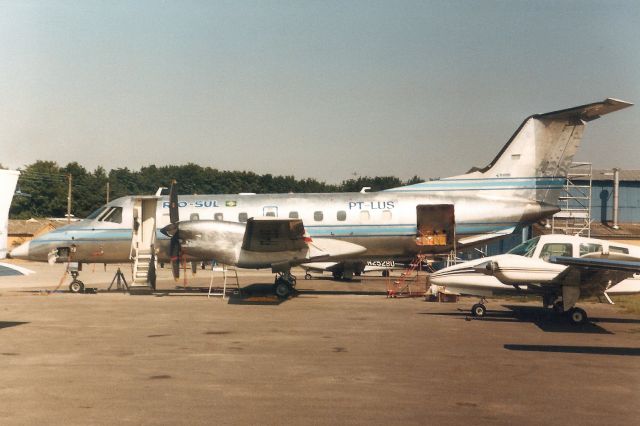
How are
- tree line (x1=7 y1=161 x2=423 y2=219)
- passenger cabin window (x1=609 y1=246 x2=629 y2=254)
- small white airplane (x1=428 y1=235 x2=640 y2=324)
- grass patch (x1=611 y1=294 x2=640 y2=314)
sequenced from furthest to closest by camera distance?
tree line (x1=7 y1=161 x2=423 y2=219), grass patch (x1=611 y1=294 x2=640 y2=314), passenger cabin window (x1=609 y1=246 x2=629 y2=254), small white airplane (x1=428 y1=235 x2=640 y2=324)

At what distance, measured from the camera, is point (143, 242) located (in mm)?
24609

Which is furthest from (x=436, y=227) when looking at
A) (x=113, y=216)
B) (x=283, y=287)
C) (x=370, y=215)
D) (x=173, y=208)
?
(x=113, y=216)

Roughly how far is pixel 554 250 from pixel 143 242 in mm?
15421

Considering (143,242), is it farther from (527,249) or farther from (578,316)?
(578,316)

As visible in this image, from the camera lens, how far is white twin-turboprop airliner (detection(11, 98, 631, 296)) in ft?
75.8

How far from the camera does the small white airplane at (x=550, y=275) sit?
53.1 feet

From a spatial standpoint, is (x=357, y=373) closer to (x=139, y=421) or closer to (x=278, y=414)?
(x=278, y=414)

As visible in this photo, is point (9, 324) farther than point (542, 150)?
No

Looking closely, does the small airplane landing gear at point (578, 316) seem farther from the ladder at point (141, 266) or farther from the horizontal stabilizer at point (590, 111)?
the ladder at point (141, 266)

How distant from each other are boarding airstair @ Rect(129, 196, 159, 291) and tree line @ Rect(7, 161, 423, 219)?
6195cm

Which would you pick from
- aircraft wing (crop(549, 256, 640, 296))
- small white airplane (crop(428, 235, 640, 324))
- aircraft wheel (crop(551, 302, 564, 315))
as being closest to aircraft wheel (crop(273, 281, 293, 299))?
small white airplane (crop(428, 235, 640, 324))

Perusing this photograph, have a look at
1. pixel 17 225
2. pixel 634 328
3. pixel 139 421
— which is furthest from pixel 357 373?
pixel 17 225

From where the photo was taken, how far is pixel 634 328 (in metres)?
16.0

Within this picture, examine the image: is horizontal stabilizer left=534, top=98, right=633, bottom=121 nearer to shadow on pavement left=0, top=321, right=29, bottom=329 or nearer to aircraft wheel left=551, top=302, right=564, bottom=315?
aircraft wheel left=551, top=302, right=564, bottom=315
